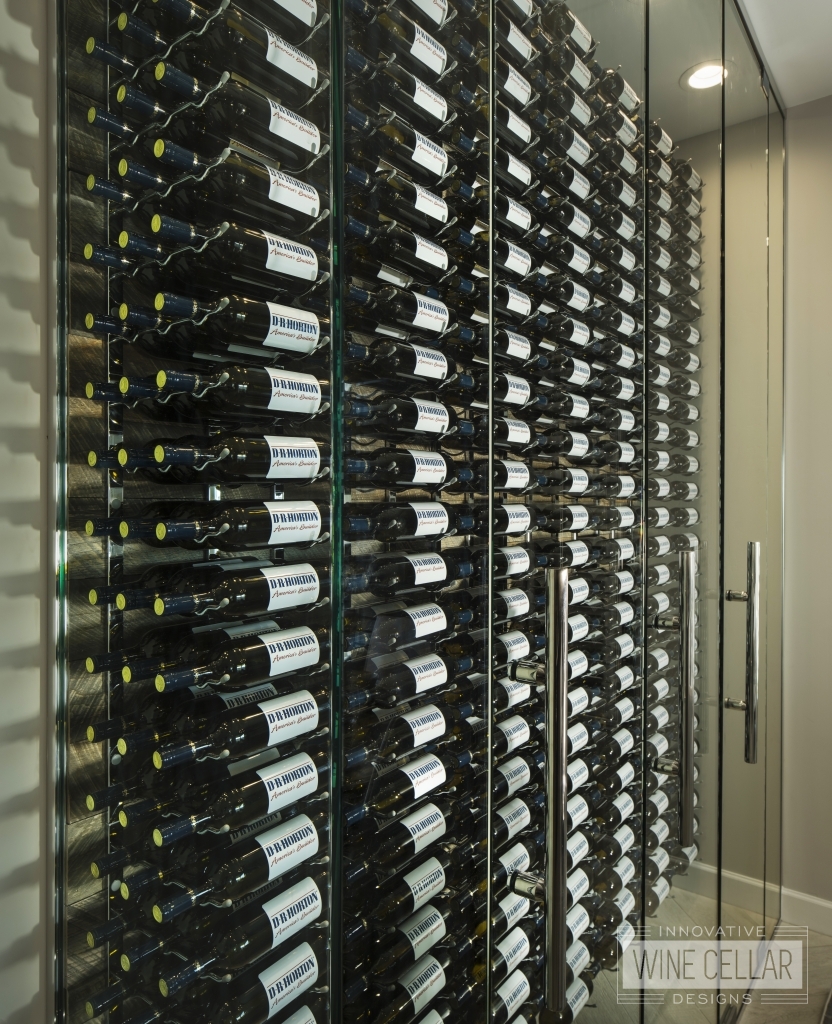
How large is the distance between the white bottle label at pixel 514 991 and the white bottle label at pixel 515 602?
1.56ft

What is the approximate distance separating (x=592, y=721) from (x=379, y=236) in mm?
796

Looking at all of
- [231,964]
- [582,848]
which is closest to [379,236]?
[231,964]

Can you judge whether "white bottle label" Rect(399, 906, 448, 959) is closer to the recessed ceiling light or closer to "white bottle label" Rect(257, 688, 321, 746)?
"white bottle label" Rect(257, 688, 321, 746)

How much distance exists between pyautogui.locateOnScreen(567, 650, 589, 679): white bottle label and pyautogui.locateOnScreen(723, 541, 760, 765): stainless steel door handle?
69 cm

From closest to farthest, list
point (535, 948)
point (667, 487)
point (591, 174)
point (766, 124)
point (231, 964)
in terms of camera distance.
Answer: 1. point (231, 964)
2. point (535, 948)
3. point (591, 174)
4. point (667, 487)
5. point (766, 124)

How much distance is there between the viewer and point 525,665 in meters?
0.83

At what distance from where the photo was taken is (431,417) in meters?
0.71

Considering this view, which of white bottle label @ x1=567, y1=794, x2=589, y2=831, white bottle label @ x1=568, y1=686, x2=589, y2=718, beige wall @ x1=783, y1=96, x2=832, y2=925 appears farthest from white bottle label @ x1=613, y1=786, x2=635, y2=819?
beige wall @ x1=783, y1=96, x2=832, y2=925

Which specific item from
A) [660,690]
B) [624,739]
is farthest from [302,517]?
[660,690]

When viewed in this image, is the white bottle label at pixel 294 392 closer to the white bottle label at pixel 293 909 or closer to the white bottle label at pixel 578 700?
the white bottle label at pixel 293 909

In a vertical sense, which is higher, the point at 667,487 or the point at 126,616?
the point at 667,487

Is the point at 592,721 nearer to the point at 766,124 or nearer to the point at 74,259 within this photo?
the point at 74,259

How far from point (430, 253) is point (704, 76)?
41.5 inches

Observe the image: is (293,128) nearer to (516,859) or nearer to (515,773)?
(515,773)
